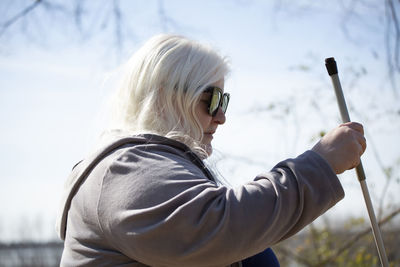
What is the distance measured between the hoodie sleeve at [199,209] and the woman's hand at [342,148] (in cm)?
4

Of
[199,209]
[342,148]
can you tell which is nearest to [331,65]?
[342,148]

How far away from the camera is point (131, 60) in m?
1.65

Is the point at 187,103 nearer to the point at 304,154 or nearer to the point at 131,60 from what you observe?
the point at 131,60

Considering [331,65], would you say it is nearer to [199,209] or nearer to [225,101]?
[225,101]

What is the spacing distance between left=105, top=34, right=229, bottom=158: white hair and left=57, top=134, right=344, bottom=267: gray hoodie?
167 mm

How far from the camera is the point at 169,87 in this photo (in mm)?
1515

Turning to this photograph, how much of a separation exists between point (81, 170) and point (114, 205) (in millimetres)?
247

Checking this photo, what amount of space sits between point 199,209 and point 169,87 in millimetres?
491

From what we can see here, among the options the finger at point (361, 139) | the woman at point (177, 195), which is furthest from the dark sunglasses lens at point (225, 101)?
the finger at point (361, 139)

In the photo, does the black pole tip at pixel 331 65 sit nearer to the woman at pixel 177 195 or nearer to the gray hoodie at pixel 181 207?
the woman at pixel 177 195

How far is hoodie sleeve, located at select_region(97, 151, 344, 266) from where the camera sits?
1165 millimetres

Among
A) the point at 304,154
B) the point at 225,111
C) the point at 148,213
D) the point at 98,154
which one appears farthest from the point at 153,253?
the point at 225,111

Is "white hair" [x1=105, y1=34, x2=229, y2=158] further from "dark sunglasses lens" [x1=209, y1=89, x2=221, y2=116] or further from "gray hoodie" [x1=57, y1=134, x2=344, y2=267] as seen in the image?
"gray hoodie" [x1=57, y1=134, x2=344, y2=267]

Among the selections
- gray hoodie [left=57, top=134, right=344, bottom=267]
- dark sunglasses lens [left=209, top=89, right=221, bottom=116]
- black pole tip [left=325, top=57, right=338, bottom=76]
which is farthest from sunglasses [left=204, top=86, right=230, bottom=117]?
black pole tip [left=325, top=57, right=338, bottom=76]
